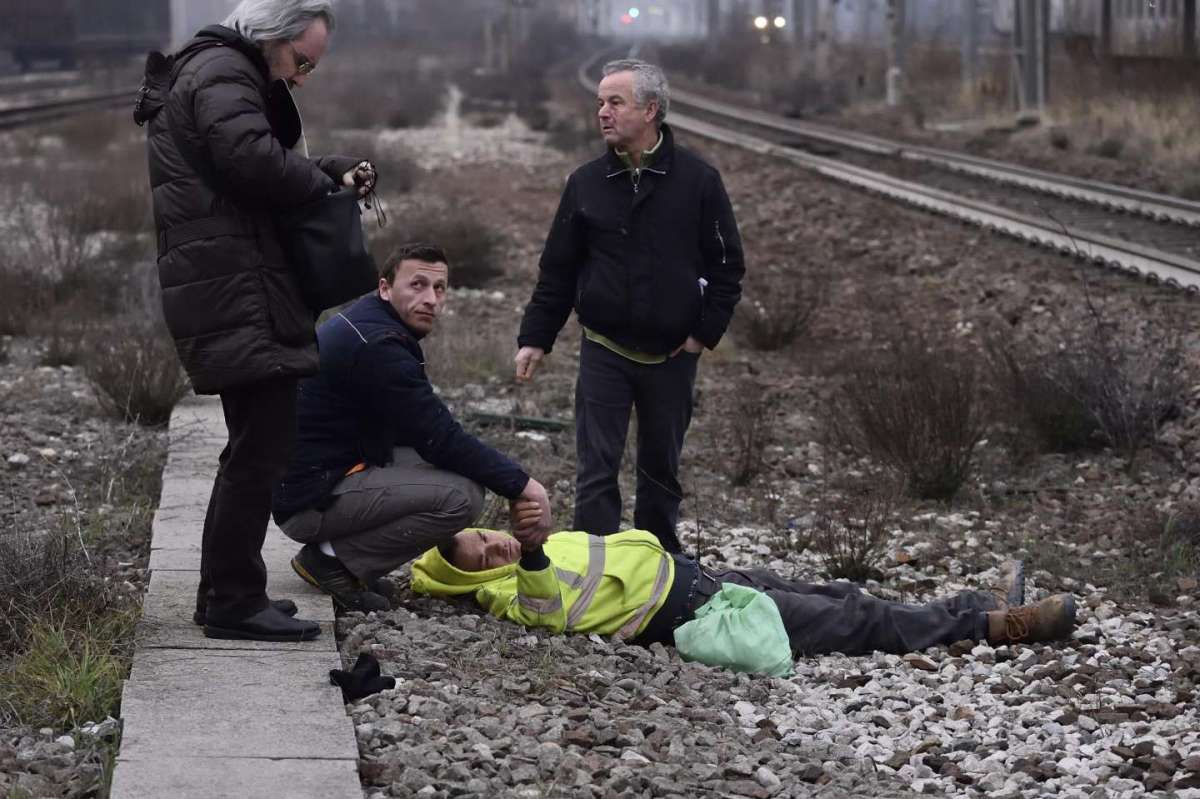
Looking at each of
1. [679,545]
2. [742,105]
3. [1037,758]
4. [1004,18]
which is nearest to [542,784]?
[1037,758]

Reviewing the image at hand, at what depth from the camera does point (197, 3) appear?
67.2 m

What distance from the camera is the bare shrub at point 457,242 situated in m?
17.0

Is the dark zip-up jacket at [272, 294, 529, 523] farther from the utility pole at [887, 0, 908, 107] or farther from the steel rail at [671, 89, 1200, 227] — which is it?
the utility pole at [887, 0, 908, 107]

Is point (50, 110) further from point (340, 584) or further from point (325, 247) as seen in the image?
point (325, 247)

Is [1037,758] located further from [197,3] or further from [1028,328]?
[197,3]

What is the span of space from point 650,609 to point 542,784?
63.7 inches

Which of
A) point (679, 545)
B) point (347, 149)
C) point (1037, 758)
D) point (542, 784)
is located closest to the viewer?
point (542, 784)

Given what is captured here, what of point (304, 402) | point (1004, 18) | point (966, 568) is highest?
point (1004, 18)

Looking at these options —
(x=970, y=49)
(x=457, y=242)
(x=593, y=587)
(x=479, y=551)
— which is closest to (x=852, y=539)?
(x=593, y=587)

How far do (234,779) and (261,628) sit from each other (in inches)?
50.1

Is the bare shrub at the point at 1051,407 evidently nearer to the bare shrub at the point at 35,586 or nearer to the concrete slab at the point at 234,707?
the concrete slab at the point at 234,707

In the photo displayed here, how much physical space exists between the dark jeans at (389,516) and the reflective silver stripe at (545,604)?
0.35 meters

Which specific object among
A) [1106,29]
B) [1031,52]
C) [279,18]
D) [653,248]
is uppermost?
[1106,29]

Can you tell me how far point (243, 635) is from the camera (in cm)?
571
